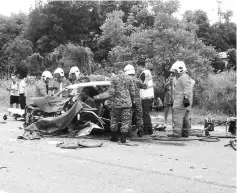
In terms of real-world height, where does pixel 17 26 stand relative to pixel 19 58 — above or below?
above

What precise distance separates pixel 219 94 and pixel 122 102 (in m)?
8.19

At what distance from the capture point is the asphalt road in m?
4.92

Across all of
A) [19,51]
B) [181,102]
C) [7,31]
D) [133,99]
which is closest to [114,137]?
[133,99]

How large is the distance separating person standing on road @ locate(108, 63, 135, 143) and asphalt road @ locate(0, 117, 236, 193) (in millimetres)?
413

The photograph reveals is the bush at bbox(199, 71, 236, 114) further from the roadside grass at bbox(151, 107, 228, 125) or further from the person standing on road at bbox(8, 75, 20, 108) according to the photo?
the person standing on road at bbox(8, 75, 20, 108)

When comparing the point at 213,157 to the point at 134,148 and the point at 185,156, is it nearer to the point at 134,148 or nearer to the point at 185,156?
the point at 185,156

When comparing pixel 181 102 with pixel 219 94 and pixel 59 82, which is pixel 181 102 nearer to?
pixel 59 82

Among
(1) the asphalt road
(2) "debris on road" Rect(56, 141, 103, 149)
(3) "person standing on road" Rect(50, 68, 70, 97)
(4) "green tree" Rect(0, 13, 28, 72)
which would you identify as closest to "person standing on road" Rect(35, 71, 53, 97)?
(3) "person standing on road" Rect(50, 68, 70, 97)

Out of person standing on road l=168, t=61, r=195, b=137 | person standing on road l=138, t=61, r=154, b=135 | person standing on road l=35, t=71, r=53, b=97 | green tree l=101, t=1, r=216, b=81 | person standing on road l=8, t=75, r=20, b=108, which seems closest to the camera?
person standing on road l=168, t=61, r=195, b=137

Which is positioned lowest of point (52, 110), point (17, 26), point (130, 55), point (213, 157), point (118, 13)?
point (213, 157)

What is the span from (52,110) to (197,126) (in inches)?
200

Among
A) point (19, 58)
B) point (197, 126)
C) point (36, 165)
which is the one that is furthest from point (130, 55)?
point (19, 58)

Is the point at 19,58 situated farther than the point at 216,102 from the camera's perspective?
Yes

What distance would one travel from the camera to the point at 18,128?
1104 centimetres
